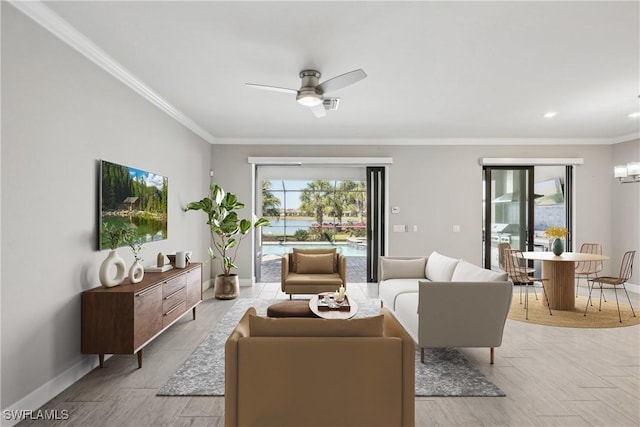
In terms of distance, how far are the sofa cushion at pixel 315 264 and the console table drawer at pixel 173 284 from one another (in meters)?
1.89

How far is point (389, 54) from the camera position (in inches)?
122

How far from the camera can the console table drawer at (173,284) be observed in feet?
11.4

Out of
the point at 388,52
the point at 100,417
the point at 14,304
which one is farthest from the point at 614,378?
the point at 14,304

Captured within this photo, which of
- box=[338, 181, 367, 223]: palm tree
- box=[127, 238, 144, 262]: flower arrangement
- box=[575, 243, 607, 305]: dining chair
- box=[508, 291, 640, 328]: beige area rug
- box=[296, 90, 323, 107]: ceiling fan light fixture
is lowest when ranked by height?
box=[508, 291, 640, 328]: beige area rug

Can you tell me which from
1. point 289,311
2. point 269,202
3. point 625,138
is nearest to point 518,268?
point 289,311

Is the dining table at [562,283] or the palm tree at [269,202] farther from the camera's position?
the palm tree at [269,202]

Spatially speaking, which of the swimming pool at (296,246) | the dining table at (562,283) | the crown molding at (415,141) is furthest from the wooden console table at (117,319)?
the swimming pool at (296,246)

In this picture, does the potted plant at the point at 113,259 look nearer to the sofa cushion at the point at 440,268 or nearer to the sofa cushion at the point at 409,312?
the sofa cushion at the point at 409,312

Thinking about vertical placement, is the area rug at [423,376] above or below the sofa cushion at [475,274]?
below

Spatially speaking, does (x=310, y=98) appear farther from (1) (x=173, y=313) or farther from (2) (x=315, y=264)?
(2) (x=315, y=264)

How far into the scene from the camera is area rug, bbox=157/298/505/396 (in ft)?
8.68

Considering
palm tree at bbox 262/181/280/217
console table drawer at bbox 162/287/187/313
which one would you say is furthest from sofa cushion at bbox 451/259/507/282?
palm tree at bbox 262/181/280/217

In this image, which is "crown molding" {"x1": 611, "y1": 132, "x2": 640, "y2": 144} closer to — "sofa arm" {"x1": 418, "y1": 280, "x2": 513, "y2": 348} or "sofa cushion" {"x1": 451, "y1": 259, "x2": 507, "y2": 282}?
"sofa cushion" {"x1": 451, "y1": 259, "x2": 507, "y2": 282}

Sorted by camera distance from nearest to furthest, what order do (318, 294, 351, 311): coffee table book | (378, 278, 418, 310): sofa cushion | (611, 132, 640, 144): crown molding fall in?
(318, 294, 351, 311): coffee table book, (378, 278, 418, 310): sofa cushion, (611, 132, 640, 144): crown molding
